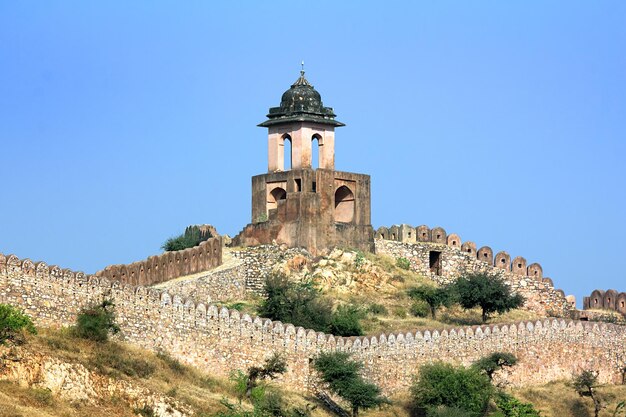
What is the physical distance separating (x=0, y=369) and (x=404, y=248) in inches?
810

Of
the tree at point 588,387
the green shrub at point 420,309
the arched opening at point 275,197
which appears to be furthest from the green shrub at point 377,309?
the tree at point 588,387

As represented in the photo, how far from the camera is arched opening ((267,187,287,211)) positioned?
59.5 metres

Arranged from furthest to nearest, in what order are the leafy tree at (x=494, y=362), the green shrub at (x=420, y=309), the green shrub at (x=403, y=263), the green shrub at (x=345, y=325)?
the green shrub at (x=403, y=263) < the green shrub at (x=420, y=309) < the green shrub at (x=345, y=325) < the leafy tree at (x=494, y=362)

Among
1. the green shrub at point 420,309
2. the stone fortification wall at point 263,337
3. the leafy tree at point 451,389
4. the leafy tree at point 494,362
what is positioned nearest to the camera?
the stone fortification wall at point 263,337

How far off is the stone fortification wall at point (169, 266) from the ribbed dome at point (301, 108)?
495 cm

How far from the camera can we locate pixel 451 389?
4956cm

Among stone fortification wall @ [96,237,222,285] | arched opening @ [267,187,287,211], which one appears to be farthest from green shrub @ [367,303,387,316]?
arched opening @ [267,187,287,211]

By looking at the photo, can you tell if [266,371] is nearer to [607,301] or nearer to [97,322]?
[97,322]

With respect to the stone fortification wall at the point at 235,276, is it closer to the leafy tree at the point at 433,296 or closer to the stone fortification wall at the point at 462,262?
the leafy tree at the point at 433,296

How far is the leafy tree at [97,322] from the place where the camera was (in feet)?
148

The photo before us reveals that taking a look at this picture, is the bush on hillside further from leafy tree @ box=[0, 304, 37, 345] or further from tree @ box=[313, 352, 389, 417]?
leafy tree @ box=[0, 304, 37, 345]

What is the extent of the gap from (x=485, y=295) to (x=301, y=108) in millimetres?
7618

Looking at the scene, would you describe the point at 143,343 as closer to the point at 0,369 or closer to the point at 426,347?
the point at 0,369

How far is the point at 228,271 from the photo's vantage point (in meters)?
56.1
